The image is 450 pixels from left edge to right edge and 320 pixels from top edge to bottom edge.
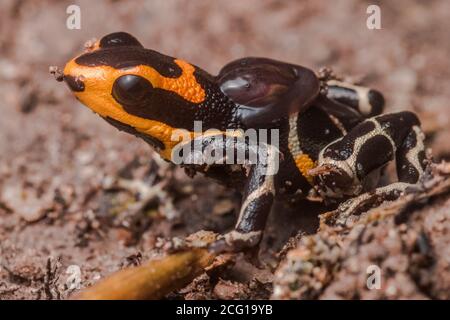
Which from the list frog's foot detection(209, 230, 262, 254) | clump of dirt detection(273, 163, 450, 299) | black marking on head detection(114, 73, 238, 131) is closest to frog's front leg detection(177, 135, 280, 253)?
frog's foot detection(209, 230, 262, 254)

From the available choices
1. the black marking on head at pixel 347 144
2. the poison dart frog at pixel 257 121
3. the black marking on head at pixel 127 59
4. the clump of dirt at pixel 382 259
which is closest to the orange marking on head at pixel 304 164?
the poison dart frog at pixel 257 121

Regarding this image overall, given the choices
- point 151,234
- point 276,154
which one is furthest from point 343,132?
point 151,234

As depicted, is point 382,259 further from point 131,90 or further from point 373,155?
point 131,90

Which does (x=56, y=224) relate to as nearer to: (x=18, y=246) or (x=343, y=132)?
(x=18, y=246)

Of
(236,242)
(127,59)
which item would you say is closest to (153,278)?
(236,242)

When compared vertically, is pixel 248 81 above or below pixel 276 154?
above
